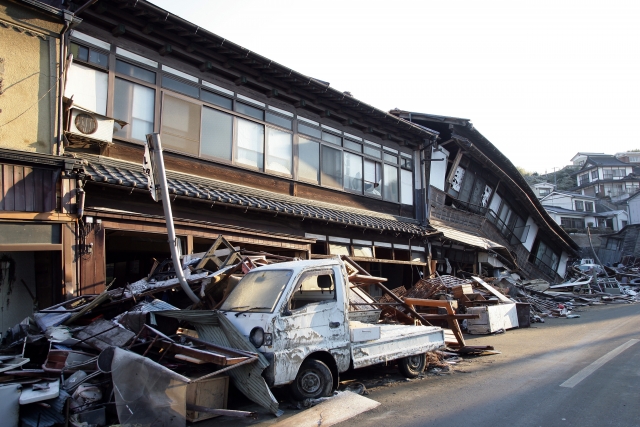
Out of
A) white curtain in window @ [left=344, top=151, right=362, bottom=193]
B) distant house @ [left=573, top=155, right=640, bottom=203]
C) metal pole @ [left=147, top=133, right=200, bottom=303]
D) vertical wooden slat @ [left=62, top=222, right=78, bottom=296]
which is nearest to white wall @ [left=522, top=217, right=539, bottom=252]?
white curtain in window @ [left=344, top=151, right=362, bottom=193]

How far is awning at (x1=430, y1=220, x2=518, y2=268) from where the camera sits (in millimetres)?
19703

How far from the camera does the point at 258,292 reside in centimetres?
725

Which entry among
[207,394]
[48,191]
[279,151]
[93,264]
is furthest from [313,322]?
[279,151]

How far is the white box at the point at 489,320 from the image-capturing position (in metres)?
14.4

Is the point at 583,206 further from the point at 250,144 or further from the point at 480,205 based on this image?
the point at 250,144

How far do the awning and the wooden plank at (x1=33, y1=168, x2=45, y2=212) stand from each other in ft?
46.6

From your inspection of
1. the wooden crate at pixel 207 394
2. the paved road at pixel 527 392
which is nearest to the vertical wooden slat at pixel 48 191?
the wooden crate at pixel 207 394

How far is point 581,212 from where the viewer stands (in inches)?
2235

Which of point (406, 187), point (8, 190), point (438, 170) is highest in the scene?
point (438, 170)

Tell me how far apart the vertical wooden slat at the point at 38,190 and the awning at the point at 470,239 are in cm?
1421

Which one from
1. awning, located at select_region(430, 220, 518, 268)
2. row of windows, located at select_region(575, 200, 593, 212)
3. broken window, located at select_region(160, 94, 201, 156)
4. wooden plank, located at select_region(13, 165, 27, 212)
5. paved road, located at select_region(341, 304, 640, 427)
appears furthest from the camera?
row of windows, located at select_region(575, 200, 593, 212)

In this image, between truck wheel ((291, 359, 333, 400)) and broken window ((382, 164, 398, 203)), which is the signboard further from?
broken window ((382, 164, 398, 203))

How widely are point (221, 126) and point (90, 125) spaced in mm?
3815

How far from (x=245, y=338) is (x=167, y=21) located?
8282mm
